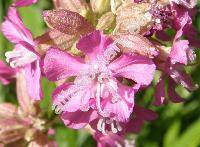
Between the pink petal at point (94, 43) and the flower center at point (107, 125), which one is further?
the flower center at point (107, 125)

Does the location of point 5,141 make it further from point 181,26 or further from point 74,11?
→ point 181,26

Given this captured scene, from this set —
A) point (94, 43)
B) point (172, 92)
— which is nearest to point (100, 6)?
point (94, 43)

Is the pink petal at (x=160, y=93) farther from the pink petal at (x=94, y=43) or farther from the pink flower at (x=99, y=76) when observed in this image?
the pink petal at (x=94, y=43)

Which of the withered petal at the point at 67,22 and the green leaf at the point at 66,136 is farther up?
Answer: the withered petal at the point at 67,22

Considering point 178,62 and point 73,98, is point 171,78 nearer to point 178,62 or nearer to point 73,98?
point 178,62

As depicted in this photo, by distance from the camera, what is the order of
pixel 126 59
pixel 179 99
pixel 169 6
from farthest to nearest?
pixel 179 99, pixel 169 6, pixel 126 59

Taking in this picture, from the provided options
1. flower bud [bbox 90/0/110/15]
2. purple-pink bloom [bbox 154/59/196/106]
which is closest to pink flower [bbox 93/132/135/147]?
purple-pink bloom [bbox 154/59/196/106]

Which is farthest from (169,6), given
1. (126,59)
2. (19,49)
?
(19,49)

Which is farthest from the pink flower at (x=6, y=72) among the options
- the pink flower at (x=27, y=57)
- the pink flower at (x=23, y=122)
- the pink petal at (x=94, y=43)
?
the pink petal at (x=94, y=43)
